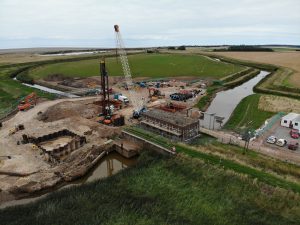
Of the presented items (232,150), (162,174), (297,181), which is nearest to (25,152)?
(162,174)

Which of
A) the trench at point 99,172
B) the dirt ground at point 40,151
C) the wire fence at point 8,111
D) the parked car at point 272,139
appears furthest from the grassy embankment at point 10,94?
the parked car at point 272,139

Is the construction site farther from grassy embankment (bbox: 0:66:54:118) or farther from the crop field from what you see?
the crop field

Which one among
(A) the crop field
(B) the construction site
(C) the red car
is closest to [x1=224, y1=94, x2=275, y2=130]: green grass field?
(C) the red car

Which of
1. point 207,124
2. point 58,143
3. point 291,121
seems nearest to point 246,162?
point 291,121

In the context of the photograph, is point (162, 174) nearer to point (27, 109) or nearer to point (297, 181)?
point (297, 181)

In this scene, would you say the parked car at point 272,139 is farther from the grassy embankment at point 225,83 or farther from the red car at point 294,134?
the grassy embankment at point 225,83

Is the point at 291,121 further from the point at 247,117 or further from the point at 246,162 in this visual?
the point at 246,162

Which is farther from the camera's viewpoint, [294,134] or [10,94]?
[10,94]

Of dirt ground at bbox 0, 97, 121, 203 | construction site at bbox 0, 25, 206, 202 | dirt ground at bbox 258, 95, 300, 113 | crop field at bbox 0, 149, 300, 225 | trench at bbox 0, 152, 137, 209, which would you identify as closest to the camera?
crop field at bbox 0, 149, 300, 225
